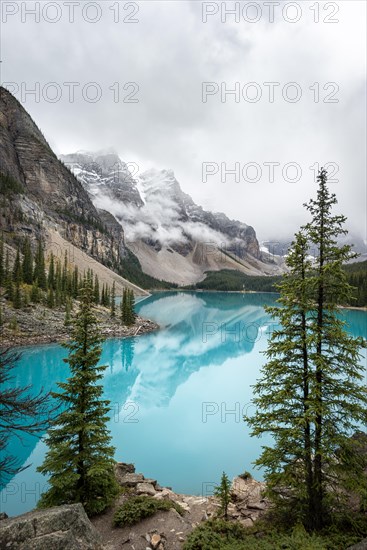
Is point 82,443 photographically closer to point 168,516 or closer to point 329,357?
point 168,516

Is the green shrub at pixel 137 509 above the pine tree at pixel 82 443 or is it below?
below

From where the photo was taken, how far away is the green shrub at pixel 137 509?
881 cm

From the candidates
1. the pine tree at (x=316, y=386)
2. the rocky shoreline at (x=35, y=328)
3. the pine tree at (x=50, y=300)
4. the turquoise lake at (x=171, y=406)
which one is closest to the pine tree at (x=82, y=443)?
the turquoise lake at (x=171, y=406)

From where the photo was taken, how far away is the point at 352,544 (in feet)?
22.2

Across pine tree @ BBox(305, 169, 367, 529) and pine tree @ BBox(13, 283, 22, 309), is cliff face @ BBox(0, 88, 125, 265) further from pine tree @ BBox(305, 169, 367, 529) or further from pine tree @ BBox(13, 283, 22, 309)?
pine tree @ BBox(305, 169, 367, 529)

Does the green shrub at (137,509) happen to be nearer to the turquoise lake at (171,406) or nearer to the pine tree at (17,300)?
the turquoise lake at (171,406)

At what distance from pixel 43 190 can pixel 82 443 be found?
150583 mm

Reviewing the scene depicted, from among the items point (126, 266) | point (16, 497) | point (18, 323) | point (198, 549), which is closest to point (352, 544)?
point (198, 549)

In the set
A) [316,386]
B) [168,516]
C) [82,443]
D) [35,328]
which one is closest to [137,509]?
[168,516]

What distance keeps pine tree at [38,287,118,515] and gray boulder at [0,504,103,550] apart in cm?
234

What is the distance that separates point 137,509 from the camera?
910 centimetres

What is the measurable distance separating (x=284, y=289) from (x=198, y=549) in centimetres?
716

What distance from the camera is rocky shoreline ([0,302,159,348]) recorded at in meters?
39.2

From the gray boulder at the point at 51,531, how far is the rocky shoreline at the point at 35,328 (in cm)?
2873
